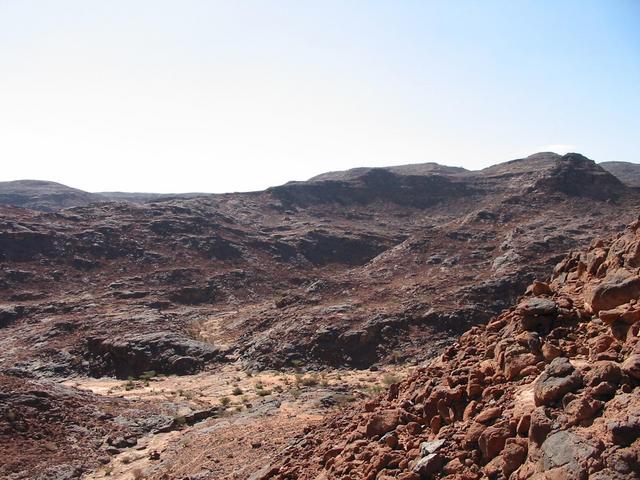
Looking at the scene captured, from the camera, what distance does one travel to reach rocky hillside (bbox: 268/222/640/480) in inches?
196

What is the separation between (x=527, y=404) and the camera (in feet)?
19.8

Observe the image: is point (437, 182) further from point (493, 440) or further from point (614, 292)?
point (493, 440)

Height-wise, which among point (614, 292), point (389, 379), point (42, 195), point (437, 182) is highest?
point (42, 195)

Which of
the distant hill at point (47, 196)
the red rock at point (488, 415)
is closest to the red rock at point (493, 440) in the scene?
the red rock at point (488, 415)

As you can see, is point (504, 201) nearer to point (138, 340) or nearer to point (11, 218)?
point (138, 340)

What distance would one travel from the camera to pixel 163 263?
43.7 metres

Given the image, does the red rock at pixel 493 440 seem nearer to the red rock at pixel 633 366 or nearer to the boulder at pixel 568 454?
the boulder at pixel 568 454

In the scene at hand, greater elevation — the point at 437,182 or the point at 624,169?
the point at 624,169

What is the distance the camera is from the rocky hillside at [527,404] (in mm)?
4988

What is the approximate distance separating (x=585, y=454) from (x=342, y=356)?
20.7 metres

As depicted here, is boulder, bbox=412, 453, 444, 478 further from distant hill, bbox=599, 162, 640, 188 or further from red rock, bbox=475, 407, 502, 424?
distant hill, bbox=599, 162, 640, 188

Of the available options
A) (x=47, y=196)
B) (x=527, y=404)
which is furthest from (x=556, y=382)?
(x=47, y=196)


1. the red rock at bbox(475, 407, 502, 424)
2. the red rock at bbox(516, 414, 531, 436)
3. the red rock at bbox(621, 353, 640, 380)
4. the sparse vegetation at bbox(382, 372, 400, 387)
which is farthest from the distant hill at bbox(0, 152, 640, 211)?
the red rock at bbox(516, 414, 531, 436)

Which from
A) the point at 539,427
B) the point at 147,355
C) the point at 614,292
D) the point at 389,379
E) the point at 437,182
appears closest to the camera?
the point at 539,427
